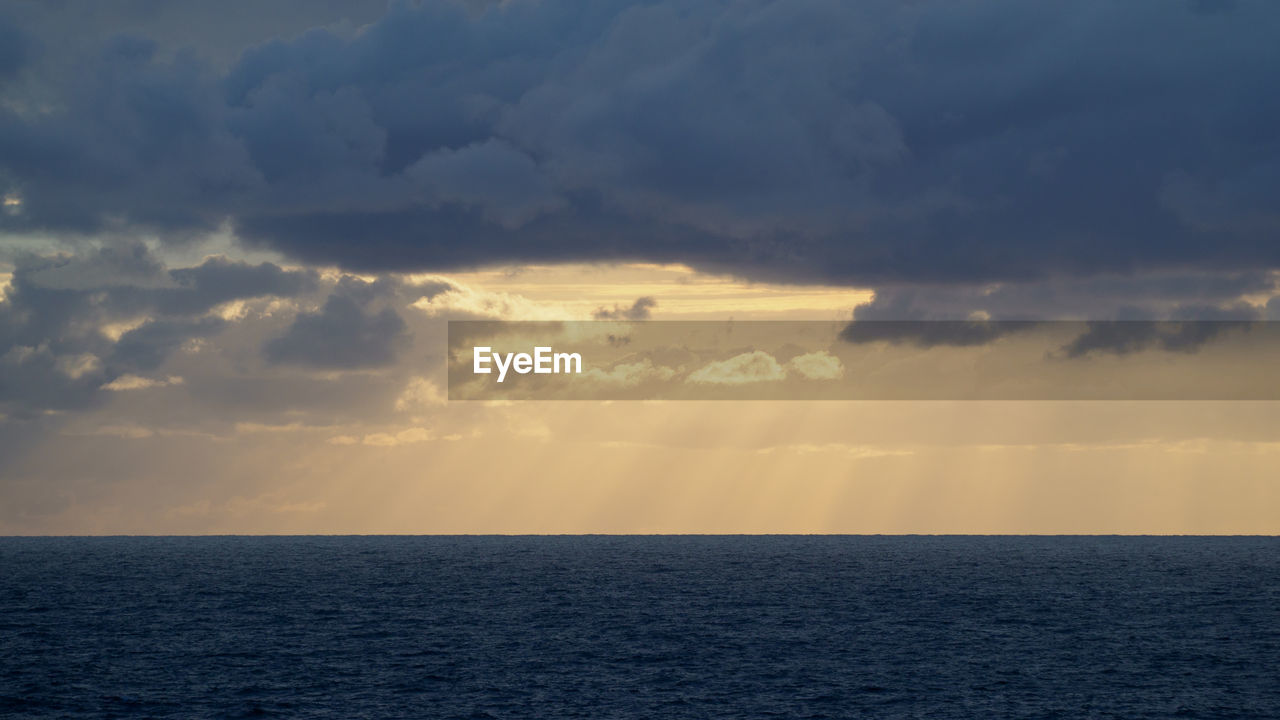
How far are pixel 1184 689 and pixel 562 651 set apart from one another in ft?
170

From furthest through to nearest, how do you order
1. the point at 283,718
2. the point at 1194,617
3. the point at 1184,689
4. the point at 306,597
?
1. the point at 306,597
2. the point at 1194,617
3. the point at 1184,689
4. the point at 283,718

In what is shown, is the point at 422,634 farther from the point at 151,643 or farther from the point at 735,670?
the point at 735,670

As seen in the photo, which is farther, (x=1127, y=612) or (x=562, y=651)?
(x=1127, y=612)

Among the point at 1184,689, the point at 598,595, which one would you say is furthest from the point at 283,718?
the point at 598,595

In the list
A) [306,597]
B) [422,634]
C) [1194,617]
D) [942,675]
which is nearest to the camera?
[942,675]

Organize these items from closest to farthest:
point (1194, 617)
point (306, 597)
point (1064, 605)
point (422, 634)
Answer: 1. point (422, 634)
2. point (1194, 617)
3. point (1064, 605)
4. point (306, 597)

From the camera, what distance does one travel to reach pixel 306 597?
170000mm

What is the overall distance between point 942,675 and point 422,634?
2148 inches

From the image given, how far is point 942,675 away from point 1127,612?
61.6m

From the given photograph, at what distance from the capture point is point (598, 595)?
170500 millimetres

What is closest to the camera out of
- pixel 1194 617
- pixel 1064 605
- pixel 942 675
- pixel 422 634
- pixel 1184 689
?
pixel 1184 689

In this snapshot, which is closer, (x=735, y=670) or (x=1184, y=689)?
(x=1184, y=689)

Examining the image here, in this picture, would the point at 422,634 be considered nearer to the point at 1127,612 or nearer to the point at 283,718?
the point at 283,718

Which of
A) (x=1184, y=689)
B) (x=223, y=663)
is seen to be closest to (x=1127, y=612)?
(x=1184, y=689)
